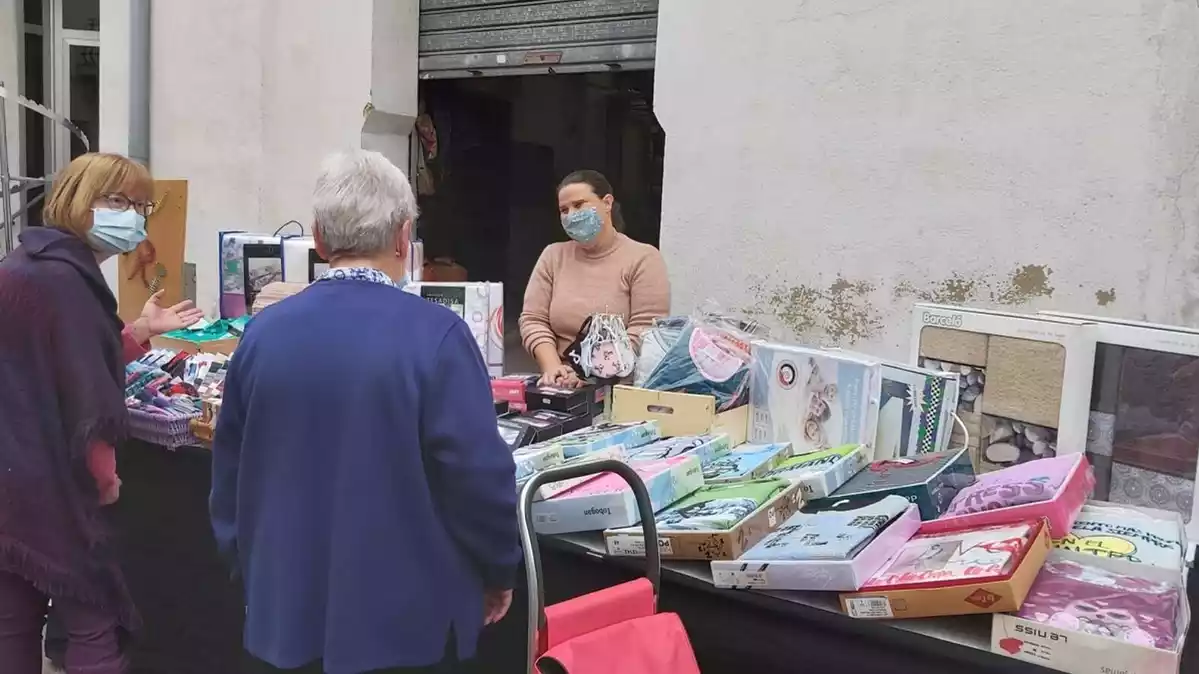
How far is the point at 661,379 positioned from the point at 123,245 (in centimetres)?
153

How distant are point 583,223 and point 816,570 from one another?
5.82 ft

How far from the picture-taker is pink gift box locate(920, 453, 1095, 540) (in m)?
1.86

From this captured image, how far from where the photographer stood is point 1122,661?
1.51 meters

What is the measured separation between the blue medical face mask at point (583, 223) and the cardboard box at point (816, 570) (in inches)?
64.1

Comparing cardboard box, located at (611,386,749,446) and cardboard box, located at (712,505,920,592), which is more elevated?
cardboard box, located at (611,386,749,446)

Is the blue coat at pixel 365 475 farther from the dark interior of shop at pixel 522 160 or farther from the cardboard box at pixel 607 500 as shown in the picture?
the dark interior of shop at pixel 522 160

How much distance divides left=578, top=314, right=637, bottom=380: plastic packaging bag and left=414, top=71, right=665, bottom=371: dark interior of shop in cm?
281

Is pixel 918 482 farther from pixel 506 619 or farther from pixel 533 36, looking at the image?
pixel 533 36

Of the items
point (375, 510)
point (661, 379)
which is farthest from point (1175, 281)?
point (375, 510)

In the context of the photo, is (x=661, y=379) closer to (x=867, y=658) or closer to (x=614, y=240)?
(x=614, y=240)

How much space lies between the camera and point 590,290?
3.32m

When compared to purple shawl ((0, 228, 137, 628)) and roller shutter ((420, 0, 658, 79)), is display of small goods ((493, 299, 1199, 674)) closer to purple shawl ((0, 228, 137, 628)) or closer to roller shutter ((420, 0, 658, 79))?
purple shawl ((0, 228, 137, 628))

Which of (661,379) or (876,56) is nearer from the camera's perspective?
(661,379)

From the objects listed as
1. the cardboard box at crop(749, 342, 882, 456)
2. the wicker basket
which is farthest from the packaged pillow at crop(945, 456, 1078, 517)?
the wicker basket
